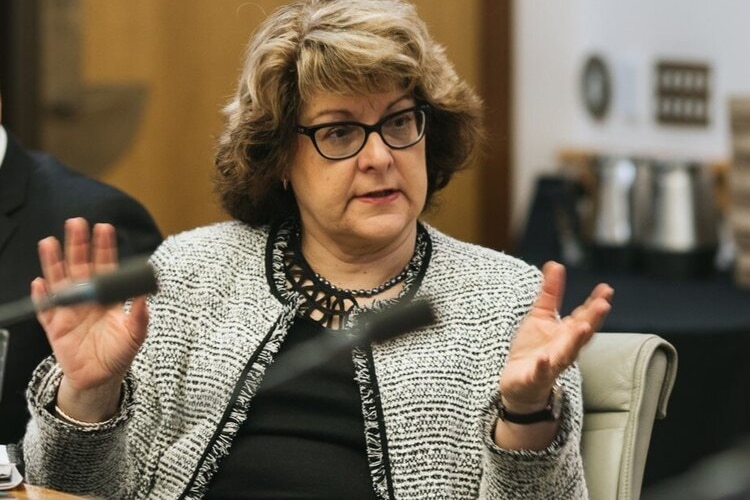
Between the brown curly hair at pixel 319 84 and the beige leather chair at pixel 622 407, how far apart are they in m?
0.44

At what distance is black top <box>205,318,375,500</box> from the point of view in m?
1.67

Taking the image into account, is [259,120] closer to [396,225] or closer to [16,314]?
[396,225]

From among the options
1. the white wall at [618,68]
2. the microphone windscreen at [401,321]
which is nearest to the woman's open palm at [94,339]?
the microphone windscreen at [401,321]

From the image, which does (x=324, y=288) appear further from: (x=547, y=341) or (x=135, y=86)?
(x=135, y=86)

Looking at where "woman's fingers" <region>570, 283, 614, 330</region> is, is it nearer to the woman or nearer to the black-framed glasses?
the woman

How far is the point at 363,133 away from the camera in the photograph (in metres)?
1.77

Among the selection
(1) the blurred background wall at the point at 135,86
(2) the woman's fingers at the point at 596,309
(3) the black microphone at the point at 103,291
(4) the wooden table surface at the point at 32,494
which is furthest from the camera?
(1) the blurred background wall at the point at 135,86

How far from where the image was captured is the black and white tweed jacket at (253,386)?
164 centimetres

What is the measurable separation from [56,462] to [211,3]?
2.42 meters

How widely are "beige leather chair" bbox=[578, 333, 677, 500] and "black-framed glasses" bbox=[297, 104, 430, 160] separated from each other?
391 mm

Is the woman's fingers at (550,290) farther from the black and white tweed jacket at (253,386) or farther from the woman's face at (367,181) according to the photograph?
the woman's face at (367,181)

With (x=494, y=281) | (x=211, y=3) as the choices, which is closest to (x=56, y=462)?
(x=494, y=281)

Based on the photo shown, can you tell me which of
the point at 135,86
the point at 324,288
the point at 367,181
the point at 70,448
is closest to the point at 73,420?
the point at 70,448

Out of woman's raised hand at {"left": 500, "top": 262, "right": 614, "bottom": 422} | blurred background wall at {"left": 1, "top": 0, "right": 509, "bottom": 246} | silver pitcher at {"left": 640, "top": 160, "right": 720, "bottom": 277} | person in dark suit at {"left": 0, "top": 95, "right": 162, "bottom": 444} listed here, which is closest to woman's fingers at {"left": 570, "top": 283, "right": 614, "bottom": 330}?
woman's raised hand at {"left": 500, "top": 262, "right": 614, "bottom": 422}
